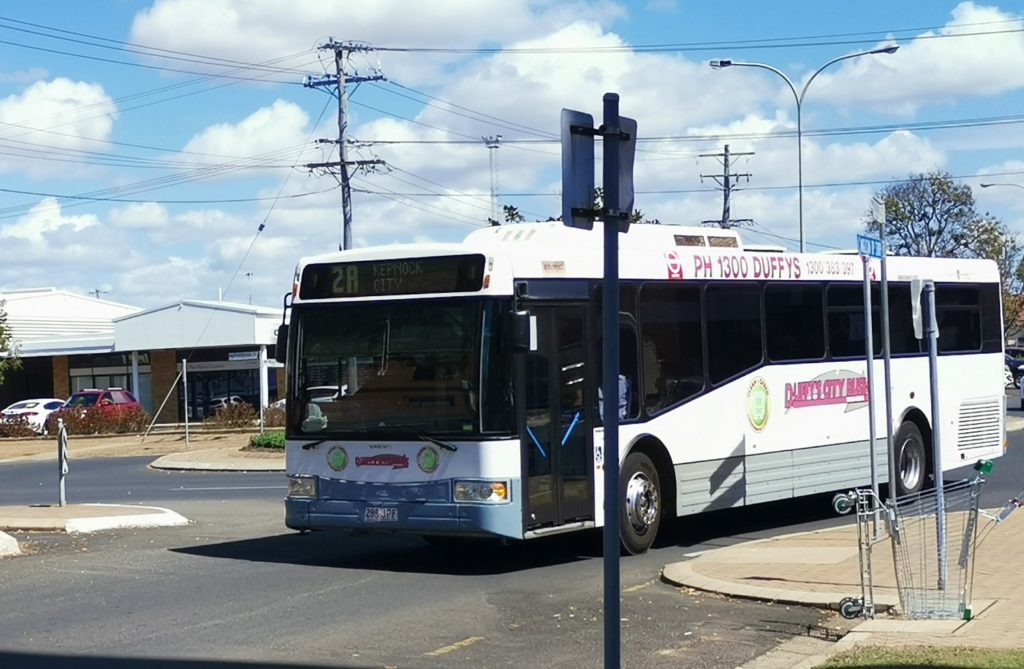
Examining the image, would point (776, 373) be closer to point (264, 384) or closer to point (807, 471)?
point (807, 471)

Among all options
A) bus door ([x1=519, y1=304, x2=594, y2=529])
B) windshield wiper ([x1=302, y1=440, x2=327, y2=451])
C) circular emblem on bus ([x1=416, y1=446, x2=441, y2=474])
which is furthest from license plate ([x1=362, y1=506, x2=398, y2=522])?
bus door ([x1=519, y1=304, x2=594, y2=529])

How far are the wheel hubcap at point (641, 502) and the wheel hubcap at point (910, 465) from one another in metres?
5.23

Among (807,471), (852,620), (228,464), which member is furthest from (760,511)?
(228,464)

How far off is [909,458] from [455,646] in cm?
1050

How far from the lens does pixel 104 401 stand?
53906 mm

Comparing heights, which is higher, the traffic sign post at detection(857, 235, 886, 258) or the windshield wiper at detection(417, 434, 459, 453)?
the traffic sign post at detection(857, 235, 886, 258)

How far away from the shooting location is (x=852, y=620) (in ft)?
33.0

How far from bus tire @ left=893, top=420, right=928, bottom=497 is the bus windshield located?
742 cm

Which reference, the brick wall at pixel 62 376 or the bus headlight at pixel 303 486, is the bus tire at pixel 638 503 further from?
the brick wall at pixel 62 376

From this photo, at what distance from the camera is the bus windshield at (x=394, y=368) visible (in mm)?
12883

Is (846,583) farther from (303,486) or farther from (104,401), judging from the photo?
(104,401)

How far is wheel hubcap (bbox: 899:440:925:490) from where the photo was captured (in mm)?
18438

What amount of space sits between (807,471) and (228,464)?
20.1m

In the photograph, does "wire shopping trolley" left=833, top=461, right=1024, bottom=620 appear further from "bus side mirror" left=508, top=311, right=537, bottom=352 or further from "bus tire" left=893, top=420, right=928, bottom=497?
"bus tire" left=893, top=420, right=928, bottom=497
